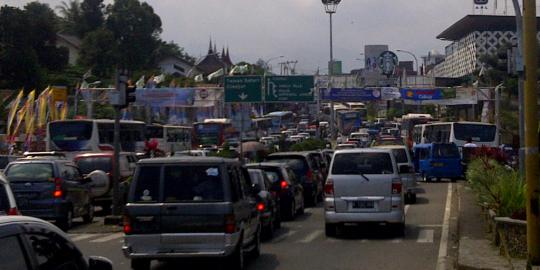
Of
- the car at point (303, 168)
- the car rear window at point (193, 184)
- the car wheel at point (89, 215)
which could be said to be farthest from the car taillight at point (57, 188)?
the car rear window at point (193, 184)

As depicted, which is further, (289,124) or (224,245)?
(289,124)

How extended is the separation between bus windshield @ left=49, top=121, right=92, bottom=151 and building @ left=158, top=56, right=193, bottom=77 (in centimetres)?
7129

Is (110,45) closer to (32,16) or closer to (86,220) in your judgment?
(32,16)

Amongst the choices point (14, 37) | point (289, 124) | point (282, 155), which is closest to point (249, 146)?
point (282, 155)

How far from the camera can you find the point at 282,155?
28844mm

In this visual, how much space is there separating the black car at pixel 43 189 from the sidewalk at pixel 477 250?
954cm

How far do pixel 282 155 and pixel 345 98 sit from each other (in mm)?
34674

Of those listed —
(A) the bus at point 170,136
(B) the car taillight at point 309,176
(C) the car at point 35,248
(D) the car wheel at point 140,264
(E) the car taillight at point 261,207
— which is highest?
(C) the car at point 35,248

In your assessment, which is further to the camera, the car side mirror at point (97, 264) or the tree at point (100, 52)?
the tree at point (100, 52)

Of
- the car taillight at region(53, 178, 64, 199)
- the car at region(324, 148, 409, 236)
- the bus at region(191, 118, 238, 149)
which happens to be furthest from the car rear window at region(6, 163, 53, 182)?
the bus at region(191, 118, 238, 149)

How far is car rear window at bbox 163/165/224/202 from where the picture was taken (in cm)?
1314

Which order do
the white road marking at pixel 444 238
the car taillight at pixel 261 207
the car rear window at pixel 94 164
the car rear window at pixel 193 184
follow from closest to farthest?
the car rear window at pixel 193 184 → the white road marking at pixel 444 238 → the car taillight at pixel 261 207 → the car rear window at pixel 94 164

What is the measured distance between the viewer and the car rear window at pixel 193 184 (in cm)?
1314

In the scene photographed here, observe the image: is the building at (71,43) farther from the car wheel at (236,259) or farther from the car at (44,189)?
the car wheel at (236,259)
